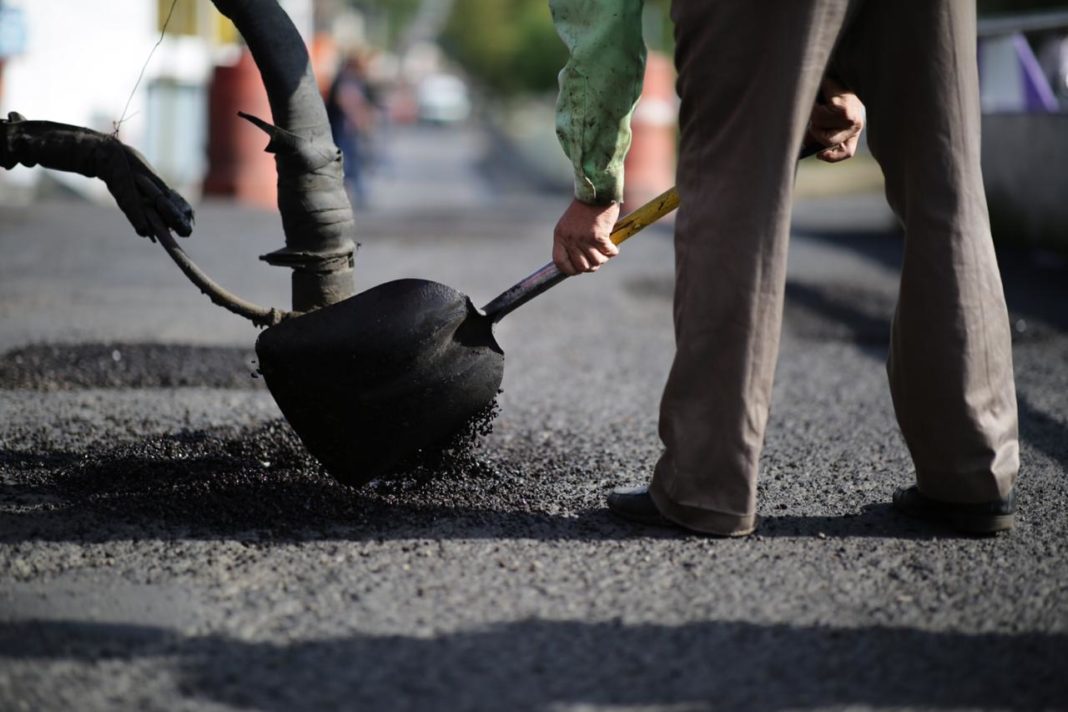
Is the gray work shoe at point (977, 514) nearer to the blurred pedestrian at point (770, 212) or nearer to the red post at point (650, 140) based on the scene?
the blurred pedestrian at point (770, 212)

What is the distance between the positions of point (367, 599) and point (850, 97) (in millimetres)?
1602

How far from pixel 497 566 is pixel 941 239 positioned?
3.84 feet

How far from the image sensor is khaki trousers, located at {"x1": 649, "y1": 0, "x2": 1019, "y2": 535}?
247cm

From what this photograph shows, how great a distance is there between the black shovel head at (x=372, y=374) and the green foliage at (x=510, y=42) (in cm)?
1869

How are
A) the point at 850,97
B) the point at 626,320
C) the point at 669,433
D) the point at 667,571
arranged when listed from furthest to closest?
the point at 626,320 < the point at 850,97 < the point at 669,433 < the point at 667,571

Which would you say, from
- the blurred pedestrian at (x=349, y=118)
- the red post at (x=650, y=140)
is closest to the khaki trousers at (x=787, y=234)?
the blurred pedestrian at (x=349, y=118)

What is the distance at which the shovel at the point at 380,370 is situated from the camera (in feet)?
9.34

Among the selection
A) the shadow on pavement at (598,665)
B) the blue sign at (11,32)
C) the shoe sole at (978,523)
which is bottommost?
the shadow on pavement at (598,665)

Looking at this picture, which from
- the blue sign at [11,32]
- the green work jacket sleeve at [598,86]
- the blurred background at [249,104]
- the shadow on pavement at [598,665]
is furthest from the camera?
the blue sign at [11,32]

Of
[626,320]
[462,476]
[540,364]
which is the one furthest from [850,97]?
[626,320]

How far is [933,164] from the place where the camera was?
2592 mm

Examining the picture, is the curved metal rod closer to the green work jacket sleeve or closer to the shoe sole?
the green work jacket sleeve

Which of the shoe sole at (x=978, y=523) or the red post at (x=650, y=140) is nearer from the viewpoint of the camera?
the shoe sole at (x=978, y=523)

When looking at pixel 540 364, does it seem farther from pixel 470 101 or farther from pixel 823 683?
pixel 470 101
